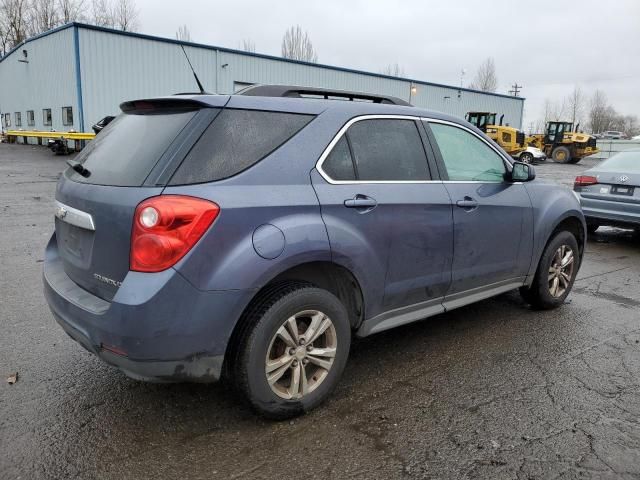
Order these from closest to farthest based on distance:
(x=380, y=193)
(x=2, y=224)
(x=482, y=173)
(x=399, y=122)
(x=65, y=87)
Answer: (x=380, y=193) < (x=399, y=122) < (x=482, y=173) < (x=2, y=224) < (x=65, y=87)

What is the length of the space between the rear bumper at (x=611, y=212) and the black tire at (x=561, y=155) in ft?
90.5

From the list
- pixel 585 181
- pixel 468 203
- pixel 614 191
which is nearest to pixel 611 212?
pixel 614 191

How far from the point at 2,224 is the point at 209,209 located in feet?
23.8

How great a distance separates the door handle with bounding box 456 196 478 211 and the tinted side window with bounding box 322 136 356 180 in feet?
3.13

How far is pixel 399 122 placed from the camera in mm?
3443

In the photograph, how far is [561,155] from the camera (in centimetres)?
3312

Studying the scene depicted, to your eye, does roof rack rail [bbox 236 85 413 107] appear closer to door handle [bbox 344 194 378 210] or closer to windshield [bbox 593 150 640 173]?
door handle [bbox 344 194 378 210]

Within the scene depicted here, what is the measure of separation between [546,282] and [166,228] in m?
3.60

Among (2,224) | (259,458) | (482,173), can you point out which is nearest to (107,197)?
(259,458)

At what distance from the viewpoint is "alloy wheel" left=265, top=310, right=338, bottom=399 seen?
107 inches

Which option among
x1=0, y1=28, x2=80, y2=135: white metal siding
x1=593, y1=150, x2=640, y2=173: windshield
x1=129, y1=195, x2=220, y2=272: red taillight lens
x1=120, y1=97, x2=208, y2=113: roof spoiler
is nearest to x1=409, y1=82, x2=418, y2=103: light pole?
x1=0, y1=28, x2=80, y2=135: white metal siding

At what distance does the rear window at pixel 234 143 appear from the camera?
8.20 feet

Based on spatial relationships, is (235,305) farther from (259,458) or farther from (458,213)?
(458,213)

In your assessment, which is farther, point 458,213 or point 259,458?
point 458,213
